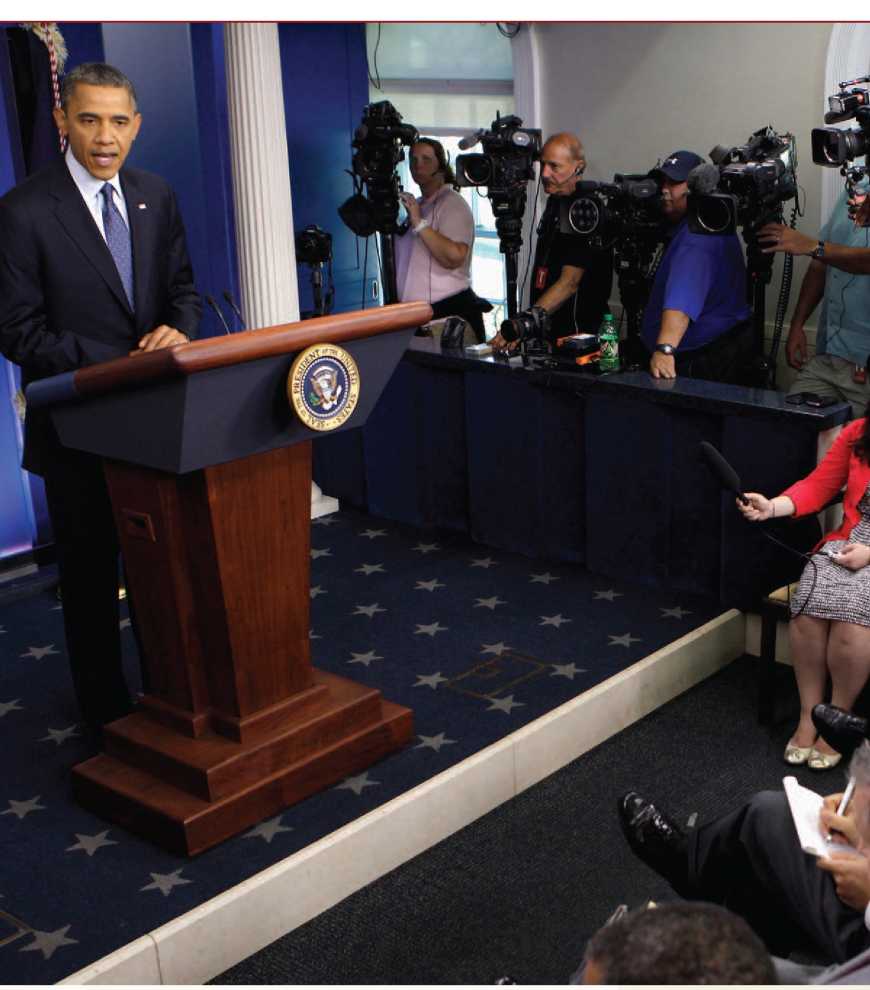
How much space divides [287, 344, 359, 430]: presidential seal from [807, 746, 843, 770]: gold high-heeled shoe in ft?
4.91

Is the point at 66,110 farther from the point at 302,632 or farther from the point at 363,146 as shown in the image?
the point at 363,146

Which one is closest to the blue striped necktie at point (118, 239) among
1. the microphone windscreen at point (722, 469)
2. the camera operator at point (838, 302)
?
the microphone windscreen at point (722, 469)

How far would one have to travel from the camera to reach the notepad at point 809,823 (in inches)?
76.7

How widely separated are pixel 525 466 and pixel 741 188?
121 cm

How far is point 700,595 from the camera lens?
157 inches

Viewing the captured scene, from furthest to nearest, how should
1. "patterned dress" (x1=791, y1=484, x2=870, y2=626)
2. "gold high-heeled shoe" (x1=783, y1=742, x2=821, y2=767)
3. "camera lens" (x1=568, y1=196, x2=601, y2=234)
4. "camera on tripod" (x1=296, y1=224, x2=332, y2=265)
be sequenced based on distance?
"camera on tripod" (x1=296, y1=224, x2=332, y2=265)
"camera lens" (x1=568, y1=196, x2=601, y2=234)
"gold high-heeled shoe" (x1=783, y1=742, x2=821, y2=767)
"patterned dress" (x1=791, y1=484, x2=870, y2=626)

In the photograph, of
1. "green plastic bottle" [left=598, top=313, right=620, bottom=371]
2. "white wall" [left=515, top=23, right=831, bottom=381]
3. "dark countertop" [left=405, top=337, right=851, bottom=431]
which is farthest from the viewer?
"white wall" [left=515, top=23, right=831, bottom=381]

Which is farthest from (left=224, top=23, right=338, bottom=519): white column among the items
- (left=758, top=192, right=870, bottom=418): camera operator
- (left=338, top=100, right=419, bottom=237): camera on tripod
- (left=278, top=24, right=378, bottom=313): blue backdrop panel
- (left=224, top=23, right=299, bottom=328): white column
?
(left=758, top=192, right=870, bottom=418): camera operator

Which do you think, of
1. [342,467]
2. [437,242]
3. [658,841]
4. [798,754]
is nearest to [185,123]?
[437,242]

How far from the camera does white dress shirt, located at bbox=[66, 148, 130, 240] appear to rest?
278cm

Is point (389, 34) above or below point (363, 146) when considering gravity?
above

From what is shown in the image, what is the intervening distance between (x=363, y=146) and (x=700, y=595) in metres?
2.46

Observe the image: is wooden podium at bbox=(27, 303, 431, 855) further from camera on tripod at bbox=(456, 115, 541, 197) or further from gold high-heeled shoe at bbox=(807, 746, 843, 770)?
camera on tripod at bbox=(456, 115, 541, 197)

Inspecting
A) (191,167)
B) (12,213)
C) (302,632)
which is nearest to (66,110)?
(12,213)
